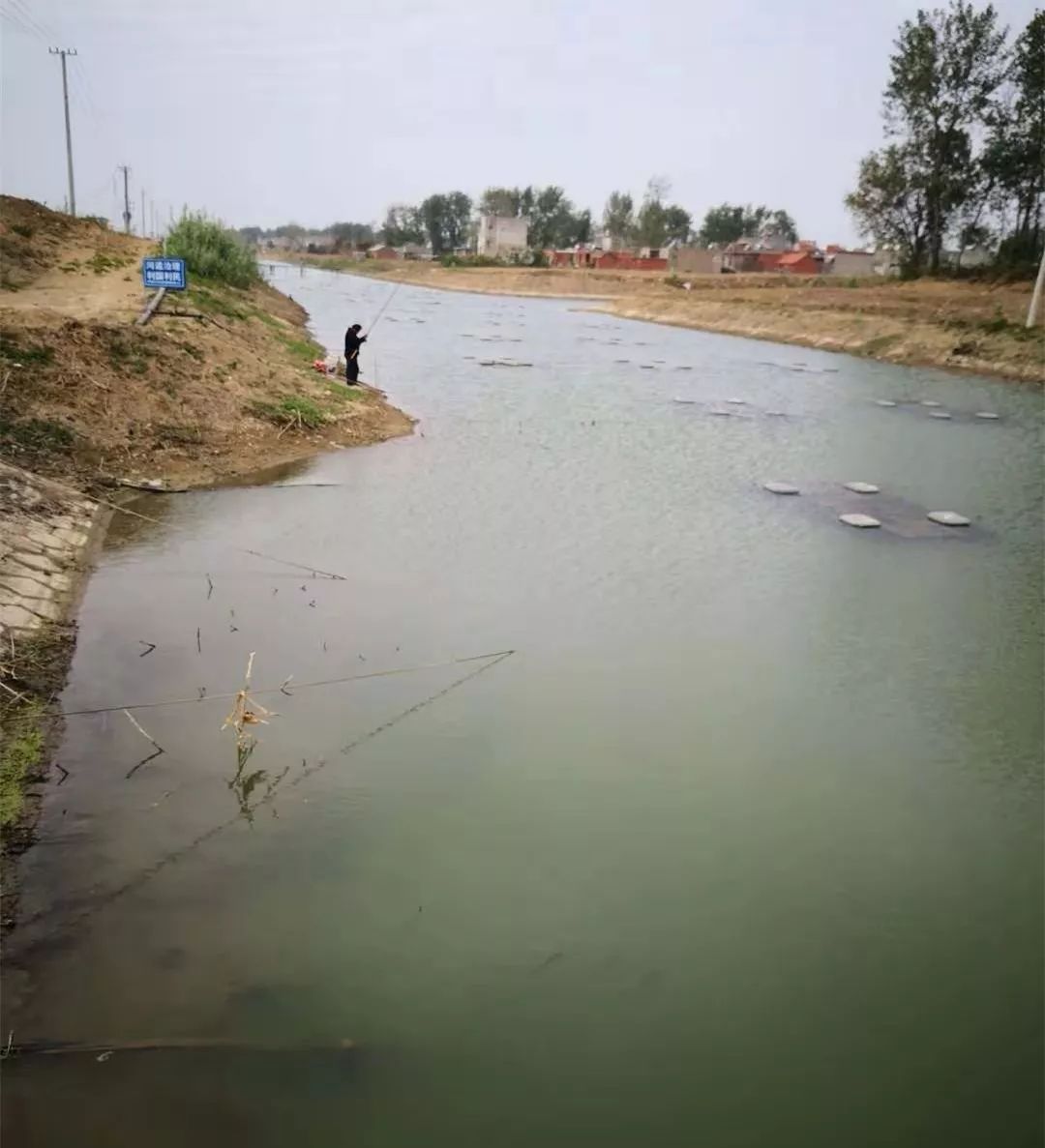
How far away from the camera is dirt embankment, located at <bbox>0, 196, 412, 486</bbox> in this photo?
10.2 m

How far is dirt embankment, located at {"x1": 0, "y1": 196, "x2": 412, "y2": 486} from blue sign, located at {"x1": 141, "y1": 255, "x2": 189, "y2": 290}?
1.75 ft

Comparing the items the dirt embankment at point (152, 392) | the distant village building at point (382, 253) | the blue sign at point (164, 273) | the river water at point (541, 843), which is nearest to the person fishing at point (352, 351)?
the dirt embankment at point (152, 392)

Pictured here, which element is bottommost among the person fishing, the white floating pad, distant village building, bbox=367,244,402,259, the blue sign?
the white floating pad

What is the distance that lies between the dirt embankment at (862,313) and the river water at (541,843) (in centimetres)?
1870

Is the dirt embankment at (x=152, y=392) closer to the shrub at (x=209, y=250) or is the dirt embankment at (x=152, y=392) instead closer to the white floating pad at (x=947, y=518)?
the shrub at (x=209, y=250)

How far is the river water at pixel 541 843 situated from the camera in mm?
3273

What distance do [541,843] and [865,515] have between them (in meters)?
7.42

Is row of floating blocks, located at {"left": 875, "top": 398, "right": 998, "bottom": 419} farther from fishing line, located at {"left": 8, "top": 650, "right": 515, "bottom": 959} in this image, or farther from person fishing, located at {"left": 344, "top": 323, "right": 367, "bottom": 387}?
fishing line, located at {"left": 8, "top": 650, "right": 515, "bottom": 959}

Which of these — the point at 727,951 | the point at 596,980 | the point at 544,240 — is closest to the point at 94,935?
the point at 596,980

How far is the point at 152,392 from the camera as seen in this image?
11.6 metres

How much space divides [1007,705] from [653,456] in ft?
24.4

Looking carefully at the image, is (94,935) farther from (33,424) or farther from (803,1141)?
(33,424)

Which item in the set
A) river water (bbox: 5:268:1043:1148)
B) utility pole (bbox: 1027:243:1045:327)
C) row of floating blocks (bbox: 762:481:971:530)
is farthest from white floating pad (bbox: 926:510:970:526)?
utility pole (bbox: 1027:243:1045:327)

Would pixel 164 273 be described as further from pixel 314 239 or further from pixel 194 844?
pixel 314 239
